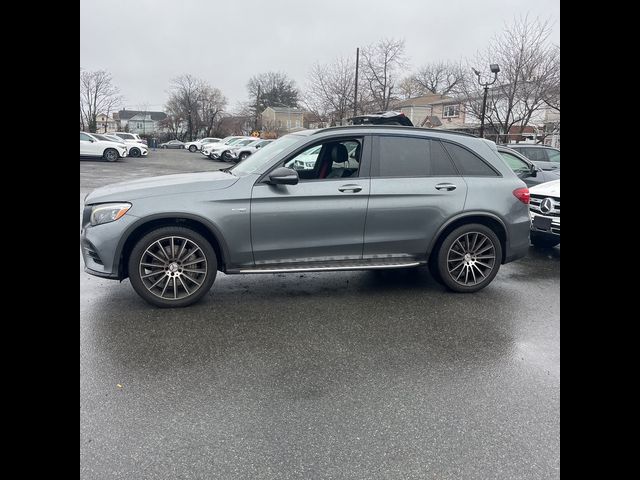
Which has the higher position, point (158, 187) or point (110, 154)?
point (110, 154)

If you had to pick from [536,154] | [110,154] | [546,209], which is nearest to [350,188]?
[546,209]

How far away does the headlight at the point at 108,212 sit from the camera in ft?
15.2

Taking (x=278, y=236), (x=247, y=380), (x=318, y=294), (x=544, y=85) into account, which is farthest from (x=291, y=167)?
(x=544, y=85)

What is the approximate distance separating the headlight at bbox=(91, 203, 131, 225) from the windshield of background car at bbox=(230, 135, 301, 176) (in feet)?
4.03

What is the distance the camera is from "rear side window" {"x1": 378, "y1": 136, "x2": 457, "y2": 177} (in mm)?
5383

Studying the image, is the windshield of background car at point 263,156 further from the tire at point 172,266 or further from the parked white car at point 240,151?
the parked white car at point 240,151

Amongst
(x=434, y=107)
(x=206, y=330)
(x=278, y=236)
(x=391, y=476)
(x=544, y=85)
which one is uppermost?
(x=434, y=107)

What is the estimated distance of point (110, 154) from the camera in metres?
28.8

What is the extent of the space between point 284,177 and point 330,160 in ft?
2.83

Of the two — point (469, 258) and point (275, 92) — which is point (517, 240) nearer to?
point (469, 258)

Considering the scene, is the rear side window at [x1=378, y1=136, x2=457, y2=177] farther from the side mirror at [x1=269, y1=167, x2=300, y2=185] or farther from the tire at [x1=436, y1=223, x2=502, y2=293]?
the side mirror at [x1=269, y1=167, x2=300, y2=185]

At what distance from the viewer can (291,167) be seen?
539 cm
